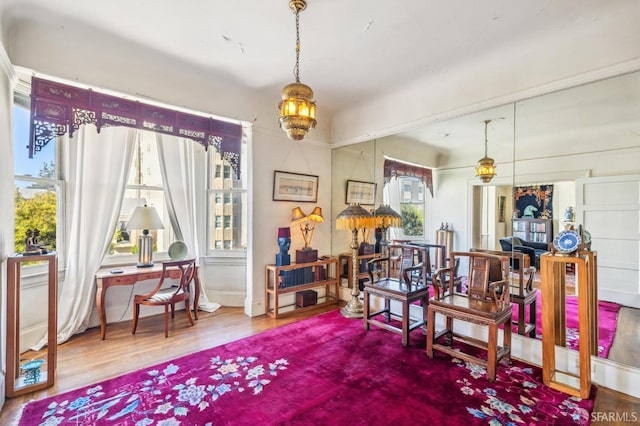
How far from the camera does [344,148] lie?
4.50m

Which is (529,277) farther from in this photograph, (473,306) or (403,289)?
(403,289)

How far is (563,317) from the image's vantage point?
96.7 inches

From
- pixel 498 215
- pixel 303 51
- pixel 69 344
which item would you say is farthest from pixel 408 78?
pixel 69 344

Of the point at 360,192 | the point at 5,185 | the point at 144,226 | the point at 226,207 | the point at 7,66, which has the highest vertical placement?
the point at 7,66

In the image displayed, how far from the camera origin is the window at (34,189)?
114 inches

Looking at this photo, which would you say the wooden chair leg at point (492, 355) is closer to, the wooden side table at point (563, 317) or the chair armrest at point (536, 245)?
the wooden side table at point (563, 317)

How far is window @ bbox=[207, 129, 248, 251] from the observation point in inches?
169

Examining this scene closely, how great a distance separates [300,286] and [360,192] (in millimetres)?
1642

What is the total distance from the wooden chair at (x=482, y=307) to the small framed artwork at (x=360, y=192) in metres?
1.60

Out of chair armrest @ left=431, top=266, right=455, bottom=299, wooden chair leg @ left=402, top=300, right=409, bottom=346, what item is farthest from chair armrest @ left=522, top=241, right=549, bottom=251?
wooden chair leg @ left=402, top=300, right=409, bottom=346

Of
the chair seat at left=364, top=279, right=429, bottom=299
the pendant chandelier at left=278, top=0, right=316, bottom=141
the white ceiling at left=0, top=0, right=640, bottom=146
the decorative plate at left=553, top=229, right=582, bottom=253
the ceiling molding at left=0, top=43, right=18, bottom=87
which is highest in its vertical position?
the white ceiling at left=0, top=0, right=640, bottom=146

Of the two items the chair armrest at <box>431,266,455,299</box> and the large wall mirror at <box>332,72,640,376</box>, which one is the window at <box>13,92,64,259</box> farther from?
the large wall mirror at <box>332,72,640,376</box>

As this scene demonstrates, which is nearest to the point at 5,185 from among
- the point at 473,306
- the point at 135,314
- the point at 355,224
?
the point at 135,314

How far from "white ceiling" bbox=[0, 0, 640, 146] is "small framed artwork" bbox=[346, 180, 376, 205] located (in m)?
1.56
